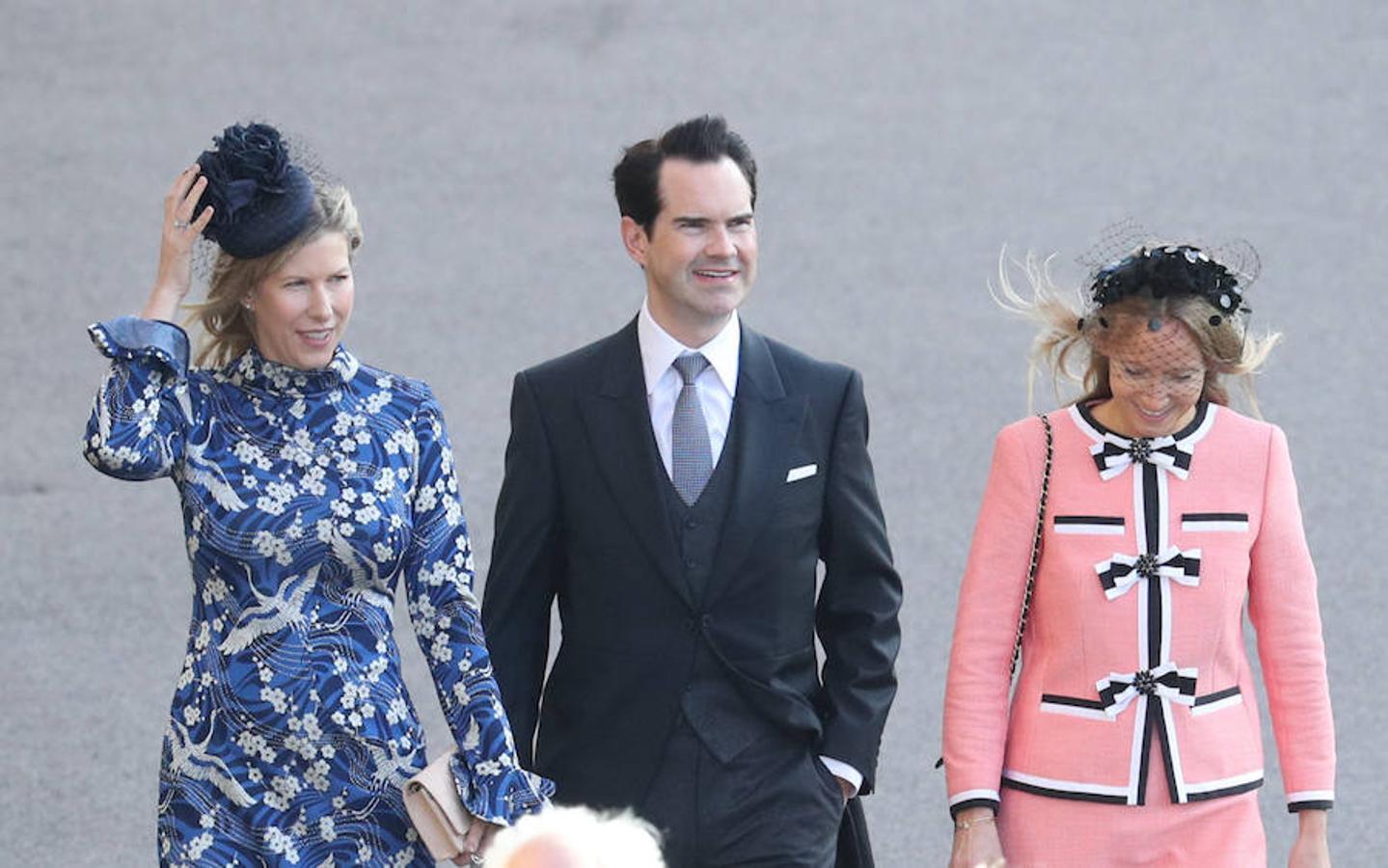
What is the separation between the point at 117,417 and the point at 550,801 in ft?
3.57

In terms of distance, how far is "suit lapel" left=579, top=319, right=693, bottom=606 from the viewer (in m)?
4.38

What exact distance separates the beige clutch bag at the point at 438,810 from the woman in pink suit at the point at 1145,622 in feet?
3.06

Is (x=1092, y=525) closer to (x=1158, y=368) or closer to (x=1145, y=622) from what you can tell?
(x=1145, y=622)

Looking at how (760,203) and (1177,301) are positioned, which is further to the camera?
(760,203)

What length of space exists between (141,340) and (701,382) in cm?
108

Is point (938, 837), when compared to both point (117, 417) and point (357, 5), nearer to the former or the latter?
point (117, 417)

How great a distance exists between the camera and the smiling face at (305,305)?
158 inches

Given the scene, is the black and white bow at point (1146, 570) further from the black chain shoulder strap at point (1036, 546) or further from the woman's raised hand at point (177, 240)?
the woman's raised hand at point (177, 240)

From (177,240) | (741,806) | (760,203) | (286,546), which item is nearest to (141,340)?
(177,240)

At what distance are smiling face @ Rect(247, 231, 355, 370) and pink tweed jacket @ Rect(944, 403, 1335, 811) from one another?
1231 mm

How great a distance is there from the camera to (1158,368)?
4.25 meters

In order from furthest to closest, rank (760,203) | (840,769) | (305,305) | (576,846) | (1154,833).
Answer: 1. (760,203)
2. (840,769)
3. (1154,833)
4. (305,305)
5. (576,846)

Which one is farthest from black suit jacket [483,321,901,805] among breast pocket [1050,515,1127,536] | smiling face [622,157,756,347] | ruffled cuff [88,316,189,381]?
ruffled cuff [88,316,189,381]

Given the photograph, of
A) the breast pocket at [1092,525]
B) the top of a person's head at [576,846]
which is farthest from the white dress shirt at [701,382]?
the top of a person's head at [576,846]
